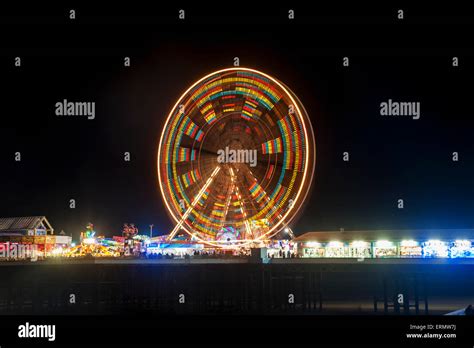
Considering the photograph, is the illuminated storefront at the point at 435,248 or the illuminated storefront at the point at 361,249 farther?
the illuminated storefront at the point at 361,249

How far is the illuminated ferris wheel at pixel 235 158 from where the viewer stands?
4928 centimetres

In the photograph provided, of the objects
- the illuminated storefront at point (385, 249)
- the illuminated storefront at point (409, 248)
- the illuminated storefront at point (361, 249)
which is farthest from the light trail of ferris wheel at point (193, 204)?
the illuminated storefront at point (409, 248)

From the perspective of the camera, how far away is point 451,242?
49812 millimetres

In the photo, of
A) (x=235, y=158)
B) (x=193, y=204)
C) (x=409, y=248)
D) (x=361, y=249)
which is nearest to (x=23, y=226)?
(x=193, y=204)

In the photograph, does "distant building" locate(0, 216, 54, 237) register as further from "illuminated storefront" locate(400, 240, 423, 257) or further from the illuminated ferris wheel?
"illuminated storefront" locate(400, 240, 423, 257)

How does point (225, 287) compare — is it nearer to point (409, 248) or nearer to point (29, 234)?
point (409, 248)

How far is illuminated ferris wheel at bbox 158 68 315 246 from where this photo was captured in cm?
4928

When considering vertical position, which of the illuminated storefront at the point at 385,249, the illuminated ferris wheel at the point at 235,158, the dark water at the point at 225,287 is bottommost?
the dark water at the point at 225,287

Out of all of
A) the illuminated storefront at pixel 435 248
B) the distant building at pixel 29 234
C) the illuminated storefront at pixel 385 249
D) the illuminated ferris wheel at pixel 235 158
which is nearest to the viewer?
the illuminated ferris wheel at pixel 235 158

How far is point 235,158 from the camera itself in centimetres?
5016

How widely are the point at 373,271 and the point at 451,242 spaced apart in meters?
8.95

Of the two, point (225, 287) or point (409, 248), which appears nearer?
point (225, 287)

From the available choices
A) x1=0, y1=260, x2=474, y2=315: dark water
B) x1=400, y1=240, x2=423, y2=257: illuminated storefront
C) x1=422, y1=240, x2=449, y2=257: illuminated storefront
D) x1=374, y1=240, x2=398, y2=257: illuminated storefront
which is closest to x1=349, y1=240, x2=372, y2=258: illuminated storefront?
x1=374, y1=240, x2=398, y2=257: illuminated storefront

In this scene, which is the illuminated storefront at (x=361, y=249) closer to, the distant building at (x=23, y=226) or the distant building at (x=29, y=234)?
the distant building at (x=29, y=234)
